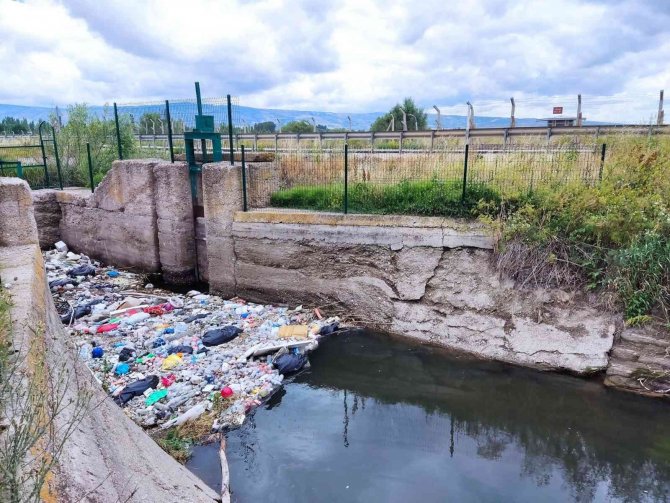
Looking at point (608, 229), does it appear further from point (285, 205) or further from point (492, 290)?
point (285, 205)

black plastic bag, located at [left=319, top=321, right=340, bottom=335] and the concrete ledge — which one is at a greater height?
the concrete ledge

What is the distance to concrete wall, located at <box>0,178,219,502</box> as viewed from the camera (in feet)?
7.75

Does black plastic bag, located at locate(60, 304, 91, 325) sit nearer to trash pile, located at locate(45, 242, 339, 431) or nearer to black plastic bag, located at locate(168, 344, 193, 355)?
trash pile, located at locate(45, 242, 339, 431)

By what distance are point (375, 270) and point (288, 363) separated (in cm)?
216

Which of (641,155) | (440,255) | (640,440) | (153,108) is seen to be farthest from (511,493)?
(153,108)

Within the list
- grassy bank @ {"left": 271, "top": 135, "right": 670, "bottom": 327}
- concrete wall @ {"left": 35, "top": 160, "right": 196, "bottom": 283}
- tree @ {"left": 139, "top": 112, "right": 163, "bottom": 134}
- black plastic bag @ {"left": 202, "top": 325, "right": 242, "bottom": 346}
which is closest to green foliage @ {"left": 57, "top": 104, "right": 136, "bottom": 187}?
tree @ {"left": 139, "top": 112, "right": 163, "bottom": 134}

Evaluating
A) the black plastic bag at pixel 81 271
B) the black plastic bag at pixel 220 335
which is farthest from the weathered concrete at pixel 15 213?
the black plastic bag at pixel 81 271

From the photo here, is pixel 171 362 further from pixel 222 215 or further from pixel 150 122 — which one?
pixel 150 122

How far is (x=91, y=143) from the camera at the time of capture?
46.7ft

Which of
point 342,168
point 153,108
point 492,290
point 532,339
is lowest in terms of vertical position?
point 532,339

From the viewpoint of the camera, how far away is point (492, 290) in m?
7.08

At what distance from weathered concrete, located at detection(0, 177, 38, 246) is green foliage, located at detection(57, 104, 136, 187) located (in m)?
7.86

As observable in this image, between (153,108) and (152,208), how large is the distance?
7.74ft

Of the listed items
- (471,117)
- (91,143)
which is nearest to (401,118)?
(471,117)
